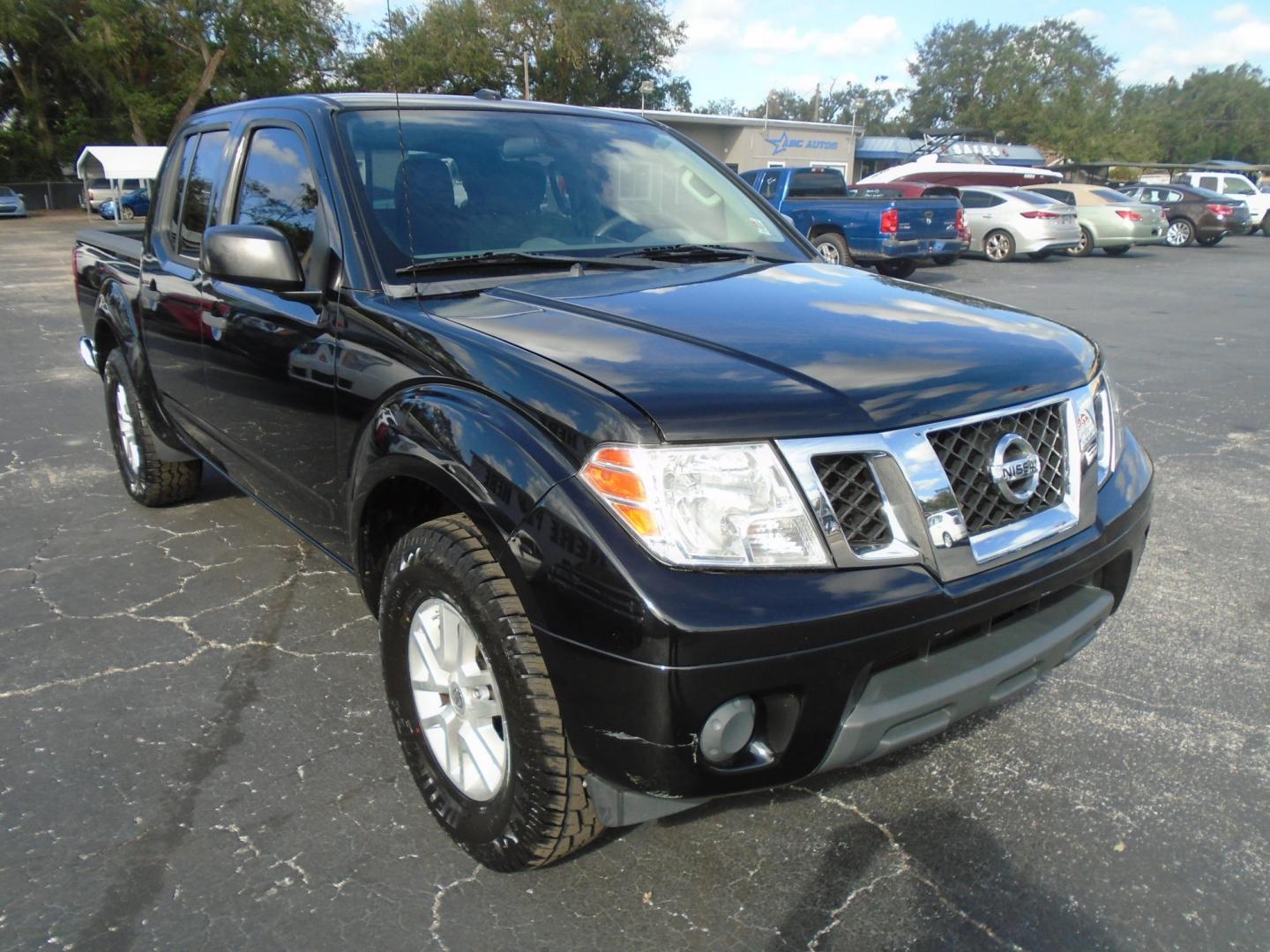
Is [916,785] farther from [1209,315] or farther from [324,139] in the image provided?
[1209,315]

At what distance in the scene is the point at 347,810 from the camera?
2668 millimetres

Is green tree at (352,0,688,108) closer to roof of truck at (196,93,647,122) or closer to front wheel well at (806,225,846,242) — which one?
front wheel well at (806,225,846,242)

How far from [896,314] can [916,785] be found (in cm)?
128

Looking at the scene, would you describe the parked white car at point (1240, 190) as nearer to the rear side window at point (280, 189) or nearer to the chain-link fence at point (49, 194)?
the rear side window at point (280, 189)

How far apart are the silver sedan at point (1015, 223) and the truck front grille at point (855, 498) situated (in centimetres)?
1939

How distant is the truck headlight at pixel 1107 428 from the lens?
2.60 meters

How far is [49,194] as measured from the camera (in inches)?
1768

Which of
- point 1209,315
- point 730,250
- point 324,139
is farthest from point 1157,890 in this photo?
point 1209,315

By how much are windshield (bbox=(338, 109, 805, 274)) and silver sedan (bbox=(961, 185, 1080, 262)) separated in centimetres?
1765

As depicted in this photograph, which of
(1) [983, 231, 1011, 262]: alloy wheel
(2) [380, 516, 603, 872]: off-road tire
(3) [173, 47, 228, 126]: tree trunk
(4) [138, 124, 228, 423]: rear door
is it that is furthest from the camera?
(3) [173, 47, 228, 126]: tree trunk

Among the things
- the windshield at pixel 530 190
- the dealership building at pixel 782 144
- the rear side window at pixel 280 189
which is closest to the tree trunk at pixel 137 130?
the dealership building at pixel 782 144

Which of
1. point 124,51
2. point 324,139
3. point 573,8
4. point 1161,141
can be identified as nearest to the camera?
point 324,139

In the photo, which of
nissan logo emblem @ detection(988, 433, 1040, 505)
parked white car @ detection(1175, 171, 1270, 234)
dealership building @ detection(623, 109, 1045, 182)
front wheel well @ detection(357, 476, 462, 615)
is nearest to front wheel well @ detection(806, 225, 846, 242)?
front wheel well @ detection(357, 476, 462, 615)

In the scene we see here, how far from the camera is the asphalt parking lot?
2268 mm
